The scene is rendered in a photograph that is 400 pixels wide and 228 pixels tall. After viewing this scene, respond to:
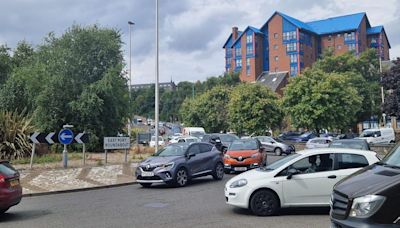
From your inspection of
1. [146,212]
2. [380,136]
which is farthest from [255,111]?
[146,212]

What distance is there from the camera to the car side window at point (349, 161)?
9297mm

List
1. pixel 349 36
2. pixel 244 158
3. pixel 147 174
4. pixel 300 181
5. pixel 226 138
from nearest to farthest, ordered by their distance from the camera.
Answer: pixel 300 181, pixel 147 174, pixel 244 158, pixel 226 138, pixel 349 36

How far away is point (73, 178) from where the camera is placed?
17203mm

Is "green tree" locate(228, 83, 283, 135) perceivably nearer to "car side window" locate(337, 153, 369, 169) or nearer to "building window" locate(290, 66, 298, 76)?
"car side window" locate(337, 153, 369, 169)

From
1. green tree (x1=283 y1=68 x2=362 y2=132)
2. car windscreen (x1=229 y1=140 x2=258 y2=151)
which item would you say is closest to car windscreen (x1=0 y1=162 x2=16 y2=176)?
car windscreen (x1=229 y1=140 x2=258 y2=151)

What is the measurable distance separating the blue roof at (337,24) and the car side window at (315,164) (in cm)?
9479

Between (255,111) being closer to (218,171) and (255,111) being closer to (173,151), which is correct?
(218,171)

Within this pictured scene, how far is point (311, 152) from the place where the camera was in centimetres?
947

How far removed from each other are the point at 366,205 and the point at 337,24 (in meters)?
103

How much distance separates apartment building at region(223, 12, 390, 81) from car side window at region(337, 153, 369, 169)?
273ft

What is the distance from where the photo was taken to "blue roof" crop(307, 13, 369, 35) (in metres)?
98.4

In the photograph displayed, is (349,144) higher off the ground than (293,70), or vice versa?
(293,70)

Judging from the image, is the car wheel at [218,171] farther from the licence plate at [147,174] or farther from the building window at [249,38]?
the building window at [249,38]

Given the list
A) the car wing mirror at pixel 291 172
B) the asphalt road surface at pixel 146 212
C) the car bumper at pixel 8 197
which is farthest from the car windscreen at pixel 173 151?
the car wing mirror at pixel 291 172
